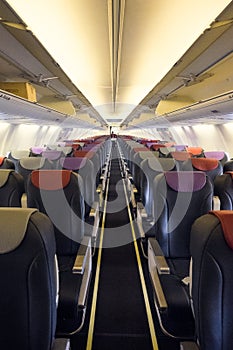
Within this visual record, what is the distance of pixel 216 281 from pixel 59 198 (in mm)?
1867

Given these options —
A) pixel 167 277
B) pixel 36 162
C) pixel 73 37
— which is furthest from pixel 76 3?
pixel 167 277

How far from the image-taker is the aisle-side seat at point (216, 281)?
148 centimetres

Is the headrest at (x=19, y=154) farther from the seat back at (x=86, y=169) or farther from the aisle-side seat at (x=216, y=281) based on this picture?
the aisle-side seat at (x=216, y=281)

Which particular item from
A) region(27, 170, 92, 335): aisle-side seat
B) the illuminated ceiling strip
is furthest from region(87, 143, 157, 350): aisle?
the illuminated ceiling strip

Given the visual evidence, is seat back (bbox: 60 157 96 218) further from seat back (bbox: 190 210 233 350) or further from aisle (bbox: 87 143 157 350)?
seat back (bbox: 190 210 233 350)

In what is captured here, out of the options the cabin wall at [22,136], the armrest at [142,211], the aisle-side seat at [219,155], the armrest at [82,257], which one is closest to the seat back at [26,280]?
A: the armrest at [82,257]

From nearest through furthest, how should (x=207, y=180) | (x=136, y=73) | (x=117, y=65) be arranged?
(x=207, y=180) < (x=117, y=65) < (x=136, y=73)

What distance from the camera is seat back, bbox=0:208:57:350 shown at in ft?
4.80

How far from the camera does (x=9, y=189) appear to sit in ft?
9.78

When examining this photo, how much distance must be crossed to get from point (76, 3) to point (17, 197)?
2.40 meters

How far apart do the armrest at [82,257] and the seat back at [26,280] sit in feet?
3.82

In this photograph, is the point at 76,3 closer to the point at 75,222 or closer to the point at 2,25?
the point at 2,25

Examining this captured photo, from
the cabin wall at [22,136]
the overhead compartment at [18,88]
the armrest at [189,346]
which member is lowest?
the armrest at [189,346]

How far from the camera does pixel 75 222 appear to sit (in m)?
3.15
